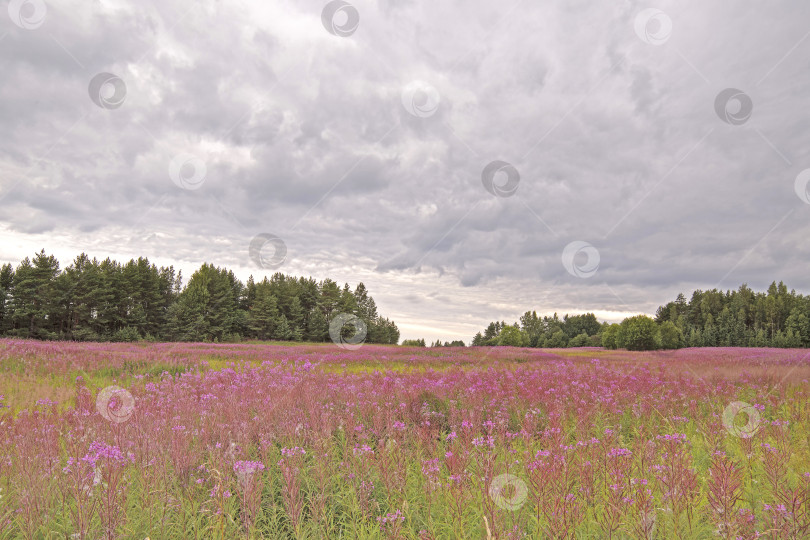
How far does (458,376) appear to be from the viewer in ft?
33.1

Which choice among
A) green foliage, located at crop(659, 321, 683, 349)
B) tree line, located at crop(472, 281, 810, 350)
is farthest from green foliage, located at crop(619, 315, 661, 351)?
green foliage, located at crop(659, 321, 683, 349)

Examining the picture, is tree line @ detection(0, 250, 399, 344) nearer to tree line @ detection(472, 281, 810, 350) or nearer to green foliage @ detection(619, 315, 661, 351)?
tree line @ detection(472, 281, 810, 350)

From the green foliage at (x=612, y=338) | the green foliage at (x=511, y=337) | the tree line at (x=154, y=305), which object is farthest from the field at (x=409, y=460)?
the tree line at (x=154, y=305)

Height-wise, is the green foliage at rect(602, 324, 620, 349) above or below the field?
above

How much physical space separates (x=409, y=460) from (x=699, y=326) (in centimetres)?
10534

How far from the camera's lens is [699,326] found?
8719 cm

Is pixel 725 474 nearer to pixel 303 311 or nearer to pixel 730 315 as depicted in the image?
pixel 303 311

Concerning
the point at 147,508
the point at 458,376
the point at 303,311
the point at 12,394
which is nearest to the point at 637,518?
the point at 147,508

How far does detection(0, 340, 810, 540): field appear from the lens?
2.56 meters

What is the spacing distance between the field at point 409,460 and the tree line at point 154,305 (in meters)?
48.1

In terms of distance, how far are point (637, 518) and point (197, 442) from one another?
4.45 metres

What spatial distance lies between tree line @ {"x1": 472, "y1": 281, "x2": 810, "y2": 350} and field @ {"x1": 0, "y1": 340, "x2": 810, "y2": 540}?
Result: 3949 cm

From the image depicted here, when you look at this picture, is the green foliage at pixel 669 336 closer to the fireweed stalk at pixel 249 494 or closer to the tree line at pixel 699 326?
the tree line at pixel 699 326

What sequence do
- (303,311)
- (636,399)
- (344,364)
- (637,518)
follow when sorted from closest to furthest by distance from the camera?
(637,518)
(636,399)
(344,364)
(303,311)
